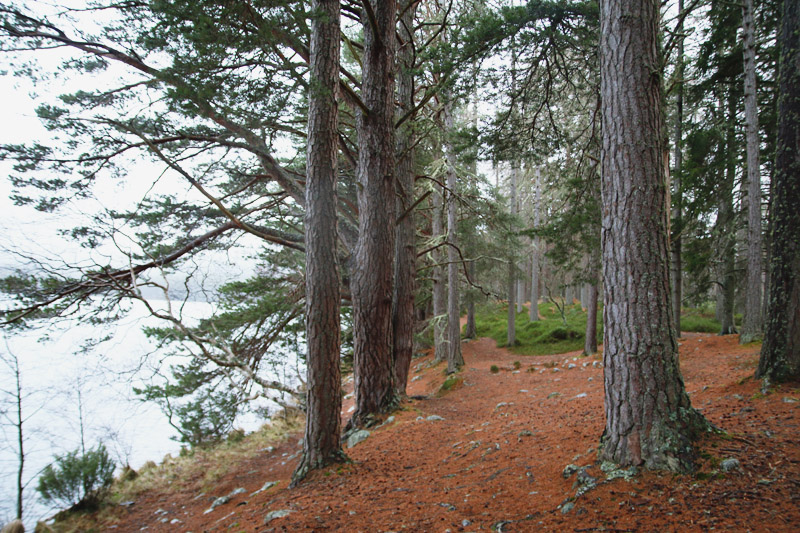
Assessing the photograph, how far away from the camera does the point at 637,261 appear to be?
2895mm

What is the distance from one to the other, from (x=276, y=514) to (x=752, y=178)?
9.91 m

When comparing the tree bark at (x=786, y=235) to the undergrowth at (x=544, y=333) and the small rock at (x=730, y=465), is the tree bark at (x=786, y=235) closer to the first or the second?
the small rock at (x=730, y=465)

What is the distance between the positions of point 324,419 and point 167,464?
655 cm

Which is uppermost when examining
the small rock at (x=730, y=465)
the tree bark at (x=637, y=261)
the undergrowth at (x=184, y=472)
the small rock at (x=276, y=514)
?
the tree bark at (x=637, y=261)

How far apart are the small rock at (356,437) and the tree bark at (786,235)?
459 cm

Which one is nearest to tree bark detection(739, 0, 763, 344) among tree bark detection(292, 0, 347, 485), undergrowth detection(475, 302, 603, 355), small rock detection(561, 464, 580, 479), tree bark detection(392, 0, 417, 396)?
undergrowth detection(475, 302, 603, 355)

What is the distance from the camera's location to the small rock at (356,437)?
5421 millimetres

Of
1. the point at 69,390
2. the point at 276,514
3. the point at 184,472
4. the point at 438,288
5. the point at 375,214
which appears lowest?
the point at 184,472

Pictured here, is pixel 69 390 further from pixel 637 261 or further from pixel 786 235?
pixel 786 235

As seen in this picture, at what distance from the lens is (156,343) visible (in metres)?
7.45

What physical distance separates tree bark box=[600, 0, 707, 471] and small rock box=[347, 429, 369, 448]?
3371 millimetres

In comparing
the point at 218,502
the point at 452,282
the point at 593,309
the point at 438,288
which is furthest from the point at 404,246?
the point at 593,309

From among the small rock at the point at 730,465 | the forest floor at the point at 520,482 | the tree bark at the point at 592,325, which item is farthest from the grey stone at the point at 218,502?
the tree bark at the point at 592,325

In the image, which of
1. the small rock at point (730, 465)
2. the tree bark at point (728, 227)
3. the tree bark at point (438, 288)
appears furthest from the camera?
the tree bark at point (438, 288)
